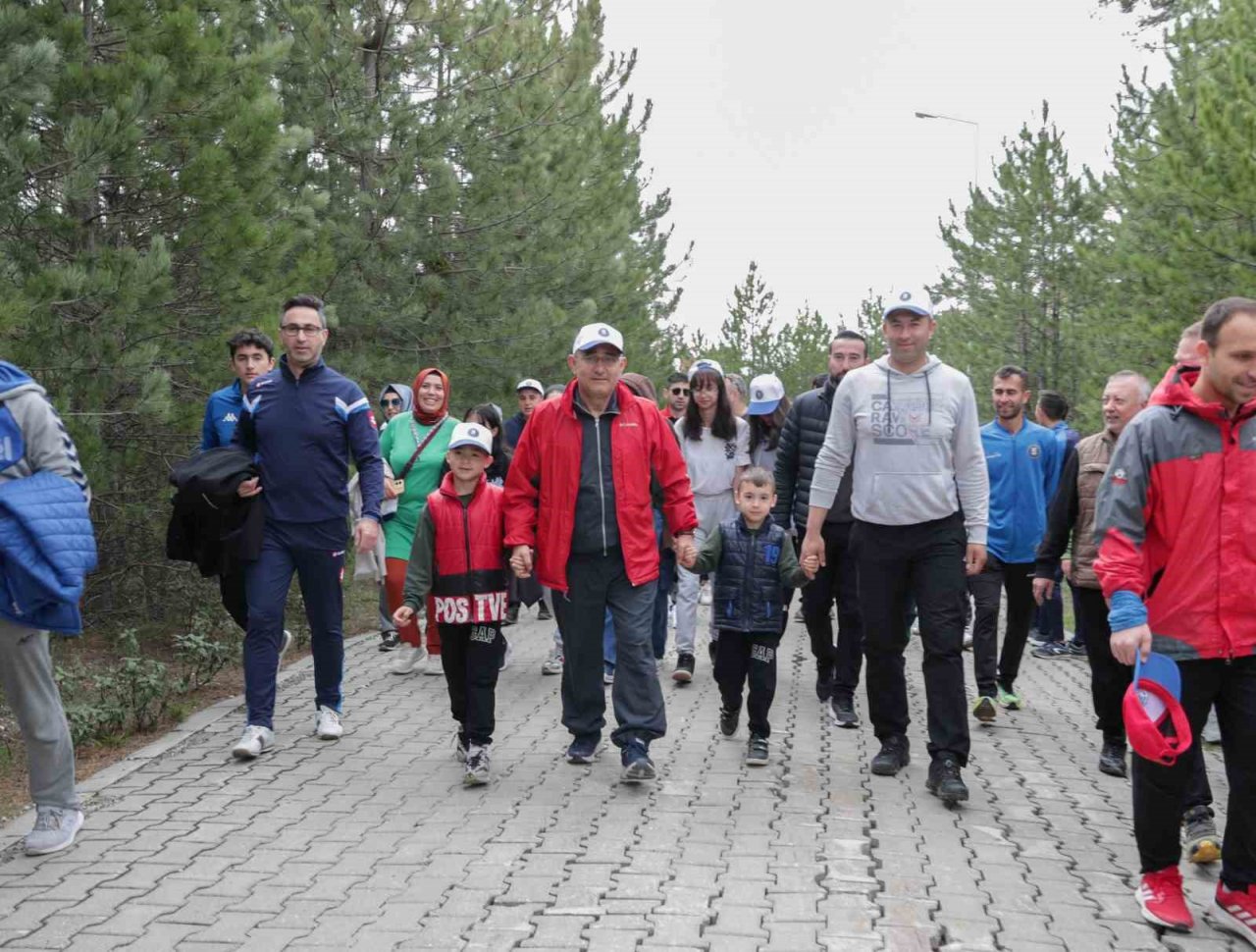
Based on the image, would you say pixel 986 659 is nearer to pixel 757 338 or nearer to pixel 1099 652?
pixel 1099 652

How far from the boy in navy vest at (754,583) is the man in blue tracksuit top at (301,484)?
179cm

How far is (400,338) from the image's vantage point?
15.7 metres

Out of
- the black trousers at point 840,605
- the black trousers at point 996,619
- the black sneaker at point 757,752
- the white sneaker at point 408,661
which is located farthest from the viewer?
the white sneaker at point 408,661

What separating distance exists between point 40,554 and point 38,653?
0.47 meters

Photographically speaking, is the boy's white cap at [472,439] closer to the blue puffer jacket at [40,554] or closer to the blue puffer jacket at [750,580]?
the blue puffer jacket at [750,580]

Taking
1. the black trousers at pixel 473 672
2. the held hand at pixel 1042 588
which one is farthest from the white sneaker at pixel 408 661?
the held hand at pixel 1042 588

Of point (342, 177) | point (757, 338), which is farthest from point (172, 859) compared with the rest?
point (757, 338)

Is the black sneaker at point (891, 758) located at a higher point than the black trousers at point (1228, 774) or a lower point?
lower

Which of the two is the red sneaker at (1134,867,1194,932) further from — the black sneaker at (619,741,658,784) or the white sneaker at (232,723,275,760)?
the white sneaker at (232,723,275,760)

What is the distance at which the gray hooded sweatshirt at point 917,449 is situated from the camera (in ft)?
22.1

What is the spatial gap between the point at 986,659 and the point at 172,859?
5.04 metres

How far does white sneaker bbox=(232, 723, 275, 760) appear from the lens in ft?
23.6

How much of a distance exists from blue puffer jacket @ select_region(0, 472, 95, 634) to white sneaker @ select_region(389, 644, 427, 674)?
4.88 meters

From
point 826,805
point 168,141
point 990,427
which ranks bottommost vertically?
point 826,805
